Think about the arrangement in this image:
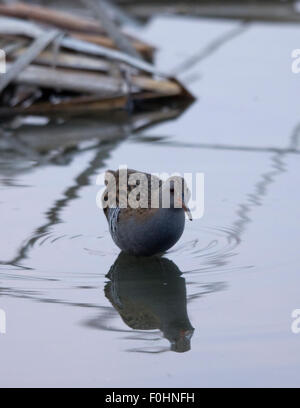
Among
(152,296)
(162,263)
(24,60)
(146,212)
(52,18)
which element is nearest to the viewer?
(152,296)

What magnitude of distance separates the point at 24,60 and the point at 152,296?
155 inches

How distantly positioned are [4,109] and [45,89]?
62 cm

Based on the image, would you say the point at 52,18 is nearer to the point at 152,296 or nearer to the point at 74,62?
the point at 74,62

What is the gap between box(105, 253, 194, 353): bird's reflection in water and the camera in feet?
14.9

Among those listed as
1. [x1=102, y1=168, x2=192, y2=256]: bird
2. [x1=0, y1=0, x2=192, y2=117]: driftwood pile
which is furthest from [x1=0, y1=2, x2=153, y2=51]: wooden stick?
[x1=102, y1=168, x2=192, y2=256]: bird

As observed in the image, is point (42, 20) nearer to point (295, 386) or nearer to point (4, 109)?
point (4, 109)

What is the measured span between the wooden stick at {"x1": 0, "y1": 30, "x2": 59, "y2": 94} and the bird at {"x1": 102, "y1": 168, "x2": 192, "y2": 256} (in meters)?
3.09

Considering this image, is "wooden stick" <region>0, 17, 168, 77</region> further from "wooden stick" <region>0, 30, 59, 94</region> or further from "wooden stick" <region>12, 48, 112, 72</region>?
"wooden stick" <region>0, 30, 59, 94</region>

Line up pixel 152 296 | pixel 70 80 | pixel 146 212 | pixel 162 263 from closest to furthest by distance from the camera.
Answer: pixel 152 296 → pixel 146 212 → pixel 162 263 → pixel 70 80

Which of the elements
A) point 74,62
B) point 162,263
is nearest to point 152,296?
point 162,263

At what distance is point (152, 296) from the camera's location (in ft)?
16.2

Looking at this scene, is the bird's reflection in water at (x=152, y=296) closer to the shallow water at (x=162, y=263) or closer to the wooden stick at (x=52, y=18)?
the shallow water at (x=162, y=263)

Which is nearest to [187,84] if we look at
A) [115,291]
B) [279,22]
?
[279,22]

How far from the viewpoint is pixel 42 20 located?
9.58 meters
